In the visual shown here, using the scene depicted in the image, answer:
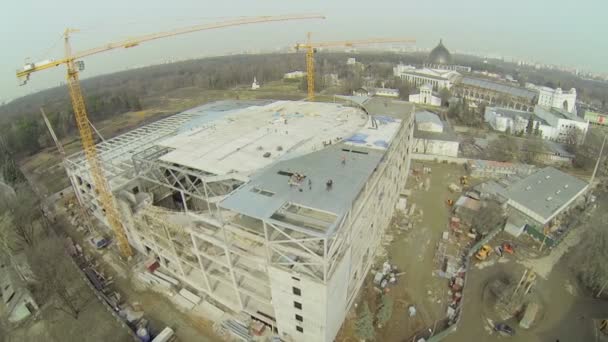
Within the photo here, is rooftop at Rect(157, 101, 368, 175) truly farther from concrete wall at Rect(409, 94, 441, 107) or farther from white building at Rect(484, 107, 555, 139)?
concrete wall at Rect(409, 94, 441, 107)

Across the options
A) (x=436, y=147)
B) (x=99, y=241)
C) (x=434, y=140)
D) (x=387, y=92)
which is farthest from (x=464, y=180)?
(x=387, y=92)

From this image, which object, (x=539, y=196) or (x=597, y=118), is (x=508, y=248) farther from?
(x=597, y=118)

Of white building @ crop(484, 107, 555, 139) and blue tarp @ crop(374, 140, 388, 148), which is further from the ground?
blue tarp @ crop(374, 140, 388, 148)

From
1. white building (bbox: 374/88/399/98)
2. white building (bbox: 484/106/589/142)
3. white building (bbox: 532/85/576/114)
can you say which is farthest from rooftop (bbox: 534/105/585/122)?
white building (bbox: 374/88/399/98)

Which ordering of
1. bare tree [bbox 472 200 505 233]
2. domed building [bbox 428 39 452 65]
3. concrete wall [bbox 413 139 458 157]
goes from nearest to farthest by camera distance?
bare tree [bbox 472 200 505 233]
concrete wall [bbox 413 139 458 157]
domed building [bbox 428 39 452 65]

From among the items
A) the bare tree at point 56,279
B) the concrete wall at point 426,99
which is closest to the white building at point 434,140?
the concrete wall at point 426,99

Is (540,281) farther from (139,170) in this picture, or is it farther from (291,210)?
(139,170)

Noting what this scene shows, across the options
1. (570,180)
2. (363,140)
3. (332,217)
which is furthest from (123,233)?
(570,180)

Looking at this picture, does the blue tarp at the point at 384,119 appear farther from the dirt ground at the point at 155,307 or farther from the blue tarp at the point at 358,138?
the dirt ground at the point at 155,307
